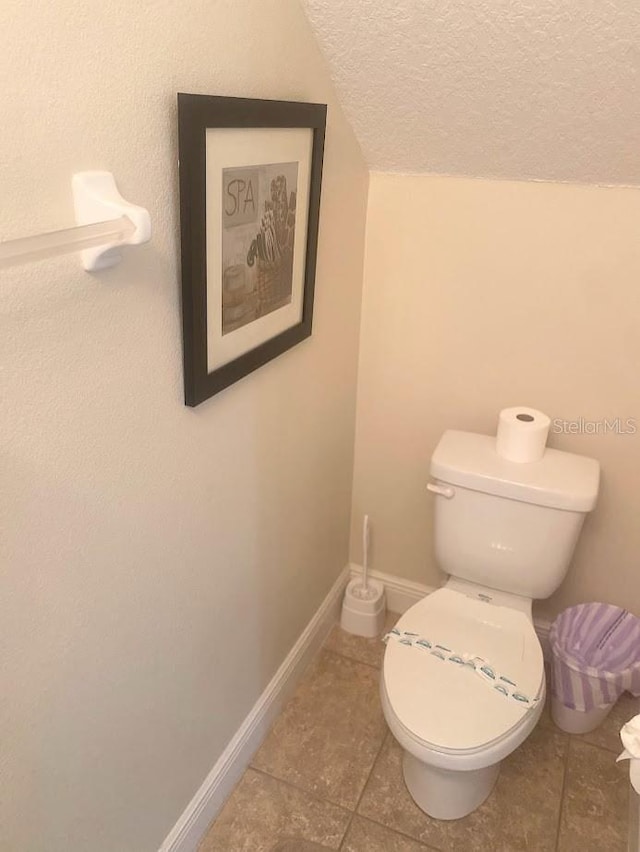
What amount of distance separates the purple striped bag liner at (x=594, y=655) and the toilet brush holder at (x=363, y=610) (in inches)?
21.5

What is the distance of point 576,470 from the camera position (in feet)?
5.43

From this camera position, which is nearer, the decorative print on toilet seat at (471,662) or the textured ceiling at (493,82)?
the textured ceiling at (493,82)

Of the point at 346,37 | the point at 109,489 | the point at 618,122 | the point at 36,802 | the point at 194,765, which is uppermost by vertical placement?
the point at 346,37

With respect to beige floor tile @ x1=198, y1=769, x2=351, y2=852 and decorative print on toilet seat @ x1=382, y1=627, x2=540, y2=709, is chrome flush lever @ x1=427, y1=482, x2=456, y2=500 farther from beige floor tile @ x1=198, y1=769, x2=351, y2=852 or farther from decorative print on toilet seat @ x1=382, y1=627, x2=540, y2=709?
beige floor tile @ x1=198, y1=769, x2=351, y2=852

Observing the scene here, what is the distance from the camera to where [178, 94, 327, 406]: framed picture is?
1045 mm

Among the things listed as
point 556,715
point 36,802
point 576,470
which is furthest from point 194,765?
point 576,470

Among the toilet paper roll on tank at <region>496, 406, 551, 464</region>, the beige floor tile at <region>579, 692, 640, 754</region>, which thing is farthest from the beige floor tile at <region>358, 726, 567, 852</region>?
the toilet paper roll on tank at <region>496, 406, 551, 464</region>

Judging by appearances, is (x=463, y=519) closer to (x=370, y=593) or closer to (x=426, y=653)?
(x=426, y=653)

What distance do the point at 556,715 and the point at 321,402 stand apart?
1.11 meters

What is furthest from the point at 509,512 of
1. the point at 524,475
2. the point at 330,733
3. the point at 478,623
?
the point at 330,733

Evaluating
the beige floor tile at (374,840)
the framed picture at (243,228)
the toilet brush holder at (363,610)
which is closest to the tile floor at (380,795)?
the beige floor tile at (374,840)

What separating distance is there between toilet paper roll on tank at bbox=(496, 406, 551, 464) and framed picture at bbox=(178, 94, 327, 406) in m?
0.58

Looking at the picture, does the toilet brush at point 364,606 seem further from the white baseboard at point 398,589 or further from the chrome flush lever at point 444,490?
the chrome flush lever at point 444,490

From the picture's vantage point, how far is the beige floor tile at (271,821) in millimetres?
1568
